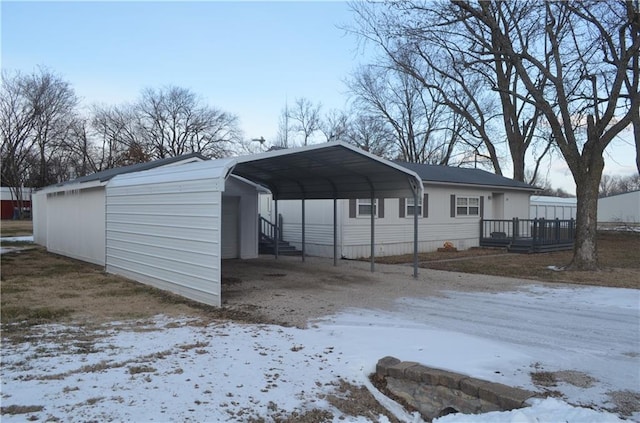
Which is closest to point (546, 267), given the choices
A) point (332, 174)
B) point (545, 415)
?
point (332, 174)

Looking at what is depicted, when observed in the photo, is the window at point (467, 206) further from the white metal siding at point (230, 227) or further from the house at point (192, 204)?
the white metal siding at point (230, 227)

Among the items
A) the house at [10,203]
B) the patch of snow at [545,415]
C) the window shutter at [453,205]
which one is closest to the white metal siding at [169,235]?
the patch of snow at [545,415]

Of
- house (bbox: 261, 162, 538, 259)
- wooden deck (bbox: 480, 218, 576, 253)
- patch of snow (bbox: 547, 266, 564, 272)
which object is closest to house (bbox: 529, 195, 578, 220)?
house (bbox: 261, 162, 538, 259)

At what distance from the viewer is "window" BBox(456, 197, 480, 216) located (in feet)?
68.3

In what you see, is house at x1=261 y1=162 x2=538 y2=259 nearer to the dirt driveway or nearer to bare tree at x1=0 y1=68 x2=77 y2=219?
the dirt driveway

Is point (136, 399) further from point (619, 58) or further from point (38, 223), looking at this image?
point (38, 223)

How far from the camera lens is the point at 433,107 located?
40.0m

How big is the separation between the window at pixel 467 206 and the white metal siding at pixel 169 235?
13.6 meters

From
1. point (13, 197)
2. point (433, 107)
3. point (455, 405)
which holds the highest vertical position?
point (433, 107)

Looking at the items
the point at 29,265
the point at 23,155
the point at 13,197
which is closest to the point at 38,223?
the point at 29,265

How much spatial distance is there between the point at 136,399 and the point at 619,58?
14880mm

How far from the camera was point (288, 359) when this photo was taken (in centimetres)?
549

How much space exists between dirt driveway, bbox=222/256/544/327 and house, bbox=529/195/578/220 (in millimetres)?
25780

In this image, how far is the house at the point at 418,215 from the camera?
673 inches
